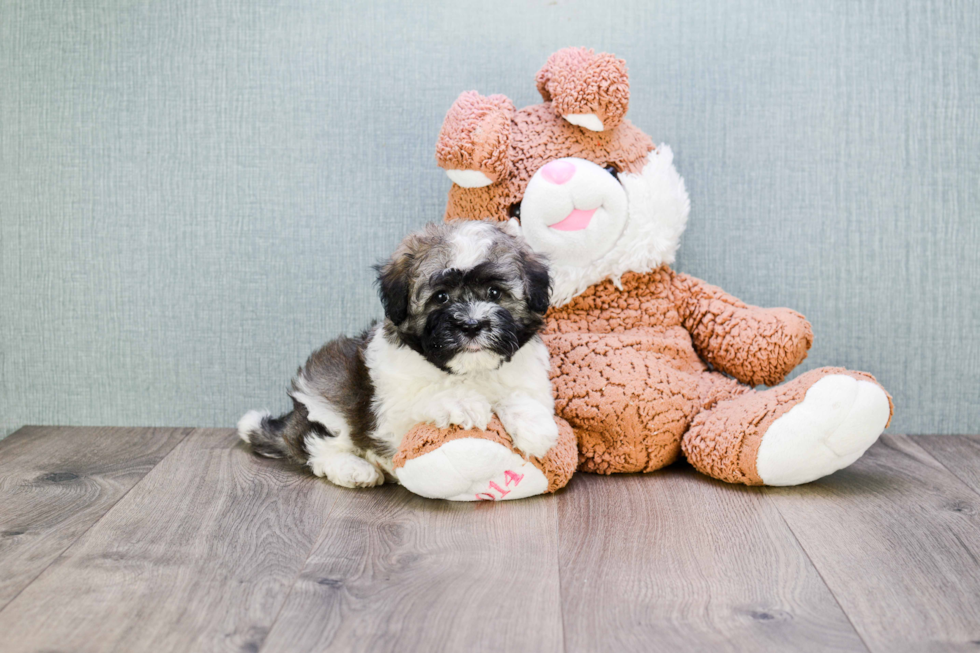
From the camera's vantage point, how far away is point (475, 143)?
2.08 meters

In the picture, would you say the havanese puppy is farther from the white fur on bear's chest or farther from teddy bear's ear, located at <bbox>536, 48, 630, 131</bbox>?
teddy bear's ear, located at <bbox>536, 48, 630, 131</bbox>

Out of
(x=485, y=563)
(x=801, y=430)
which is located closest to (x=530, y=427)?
(x=485, y=563)

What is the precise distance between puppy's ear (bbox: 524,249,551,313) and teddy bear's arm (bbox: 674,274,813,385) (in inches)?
22.3

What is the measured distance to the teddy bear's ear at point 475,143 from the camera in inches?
82.1

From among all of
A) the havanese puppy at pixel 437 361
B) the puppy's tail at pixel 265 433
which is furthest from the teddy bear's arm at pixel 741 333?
the puppy's tail at pixel 265 433

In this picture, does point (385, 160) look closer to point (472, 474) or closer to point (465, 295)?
point (465, 295)

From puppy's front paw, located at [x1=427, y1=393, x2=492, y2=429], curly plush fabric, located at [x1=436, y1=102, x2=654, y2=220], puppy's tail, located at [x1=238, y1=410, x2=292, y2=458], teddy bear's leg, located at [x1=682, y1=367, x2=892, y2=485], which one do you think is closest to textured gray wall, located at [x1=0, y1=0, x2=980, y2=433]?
puppy's tail, located at [x1=238, y1=410, x2=292, y2=458]

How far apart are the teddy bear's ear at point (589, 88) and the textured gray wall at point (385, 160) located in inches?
15.8

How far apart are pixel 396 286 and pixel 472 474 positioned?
45cm

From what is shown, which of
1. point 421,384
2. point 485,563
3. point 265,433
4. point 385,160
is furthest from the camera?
point 385,160

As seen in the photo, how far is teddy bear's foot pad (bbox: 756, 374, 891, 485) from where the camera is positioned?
1.94 m

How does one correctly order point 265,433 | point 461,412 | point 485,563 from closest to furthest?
point 485,563
point 461,412
point 265,433

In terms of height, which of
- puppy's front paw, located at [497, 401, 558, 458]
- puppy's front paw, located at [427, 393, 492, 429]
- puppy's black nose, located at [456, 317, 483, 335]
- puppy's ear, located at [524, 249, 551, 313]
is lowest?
puppy's front paw, located at [497, 401, 558, 458]

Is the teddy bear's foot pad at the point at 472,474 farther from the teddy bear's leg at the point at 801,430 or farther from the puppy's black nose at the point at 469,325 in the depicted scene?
the teddy bear's leg at the point at 801,430
